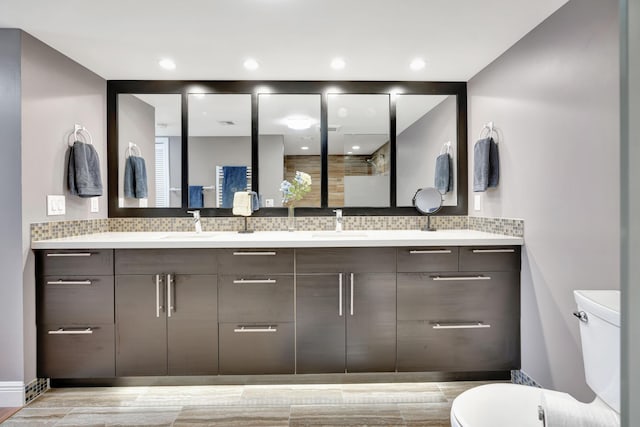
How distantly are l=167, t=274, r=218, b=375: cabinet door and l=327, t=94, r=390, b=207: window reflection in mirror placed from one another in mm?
1195

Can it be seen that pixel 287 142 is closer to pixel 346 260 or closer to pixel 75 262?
pixel 346 260

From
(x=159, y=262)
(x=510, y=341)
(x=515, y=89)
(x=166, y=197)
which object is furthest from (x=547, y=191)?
(x=166, y=197)

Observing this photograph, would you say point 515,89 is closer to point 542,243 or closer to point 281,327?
point 542,243

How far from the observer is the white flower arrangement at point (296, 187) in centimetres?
272

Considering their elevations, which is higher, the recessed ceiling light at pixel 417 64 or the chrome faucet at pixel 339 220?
the recessed ceiling light at pixel 417 64

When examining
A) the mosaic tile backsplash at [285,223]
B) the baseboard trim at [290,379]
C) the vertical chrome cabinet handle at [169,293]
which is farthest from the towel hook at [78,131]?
the baseboard trim at [290,379]

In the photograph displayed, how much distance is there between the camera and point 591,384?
1.31m

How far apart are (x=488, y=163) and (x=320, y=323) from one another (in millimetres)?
1548

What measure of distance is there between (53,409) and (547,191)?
298 cm

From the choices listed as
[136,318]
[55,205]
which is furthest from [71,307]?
[55,205]

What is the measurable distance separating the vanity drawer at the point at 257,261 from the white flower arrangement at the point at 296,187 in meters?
0.68

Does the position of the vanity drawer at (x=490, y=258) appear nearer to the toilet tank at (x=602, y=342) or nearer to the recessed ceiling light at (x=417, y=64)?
the toilet tank at (x=602, y=342)

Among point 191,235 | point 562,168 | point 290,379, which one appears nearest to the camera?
point 562,168

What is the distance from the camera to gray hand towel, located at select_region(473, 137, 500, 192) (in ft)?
7.96
